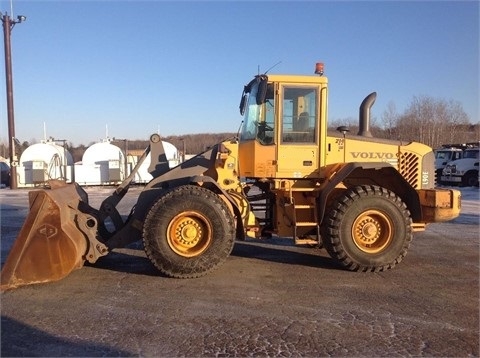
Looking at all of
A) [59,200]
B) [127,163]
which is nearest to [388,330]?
[59,200]

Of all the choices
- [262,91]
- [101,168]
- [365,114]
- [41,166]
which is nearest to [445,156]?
[101,168]

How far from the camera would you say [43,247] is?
578 centimetres

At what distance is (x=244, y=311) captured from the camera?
514 centimetres

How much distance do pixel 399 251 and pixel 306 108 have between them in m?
2.54

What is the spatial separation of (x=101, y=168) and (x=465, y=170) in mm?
19927

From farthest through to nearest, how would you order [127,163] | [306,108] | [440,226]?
1. [127,163]
2. [440,226]
3. [306,108]

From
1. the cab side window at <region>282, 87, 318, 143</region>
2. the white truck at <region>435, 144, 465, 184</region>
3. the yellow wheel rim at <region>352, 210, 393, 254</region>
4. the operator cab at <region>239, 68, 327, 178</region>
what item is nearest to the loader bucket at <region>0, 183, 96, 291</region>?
the operator cab at <region>239, 68, 327, 178</region>

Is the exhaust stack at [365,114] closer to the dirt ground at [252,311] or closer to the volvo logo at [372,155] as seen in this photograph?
the volvo logo at [372,155]

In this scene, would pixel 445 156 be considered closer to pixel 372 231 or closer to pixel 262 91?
pixel 372 231

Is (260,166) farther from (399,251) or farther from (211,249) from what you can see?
(399,251)

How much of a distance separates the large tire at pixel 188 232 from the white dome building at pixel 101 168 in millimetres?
21007

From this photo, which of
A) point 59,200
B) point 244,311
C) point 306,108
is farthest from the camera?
point 306,108

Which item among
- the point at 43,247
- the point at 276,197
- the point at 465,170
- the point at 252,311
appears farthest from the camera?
the point at 465,170

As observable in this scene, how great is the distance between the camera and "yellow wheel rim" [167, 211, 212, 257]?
6.42m
